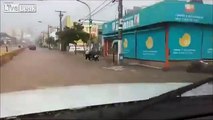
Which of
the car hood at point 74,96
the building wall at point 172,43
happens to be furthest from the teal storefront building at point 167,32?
the car hood at point 74,96

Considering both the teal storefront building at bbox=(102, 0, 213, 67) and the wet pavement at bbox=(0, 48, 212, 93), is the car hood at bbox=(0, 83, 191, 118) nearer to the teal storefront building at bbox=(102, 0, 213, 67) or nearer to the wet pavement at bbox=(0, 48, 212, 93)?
the wet pavement at bbox=(0, 48, 212, 93)

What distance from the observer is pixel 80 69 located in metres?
1.58

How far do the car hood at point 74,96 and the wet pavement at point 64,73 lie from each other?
0.02 m

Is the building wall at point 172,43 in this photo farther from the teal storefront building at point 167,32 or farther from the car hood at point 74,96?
the car hood at point 74,96

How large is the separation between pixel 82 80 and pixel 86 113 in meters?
0.17

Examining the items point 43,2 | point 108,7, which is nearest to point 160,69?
point 108,7

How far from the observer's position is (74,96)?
4.88 feet

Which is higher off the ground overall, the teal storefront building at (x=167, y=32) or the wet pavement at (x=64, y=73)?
the teal storefront building at (x=167, y=32)

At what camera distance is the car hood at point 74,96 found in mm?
1354

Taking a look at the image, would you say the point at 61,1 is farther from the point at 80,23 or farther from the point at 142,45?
the point at 142,45

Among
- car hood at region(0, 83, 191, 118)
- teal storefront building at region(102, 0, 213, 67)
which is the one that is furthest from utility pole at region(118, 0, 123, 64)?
car hood at region(0, 83, 191, 118)

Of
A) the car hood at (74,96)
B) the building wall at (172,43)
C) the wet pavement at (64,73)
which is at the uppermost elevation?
the building wall at (172,43)

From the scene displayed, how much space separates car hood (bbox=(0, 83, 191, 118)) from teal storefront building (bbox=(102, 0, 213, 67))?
0.15m

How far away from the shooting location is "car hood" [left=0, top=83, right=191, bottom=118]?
1.35 meters
